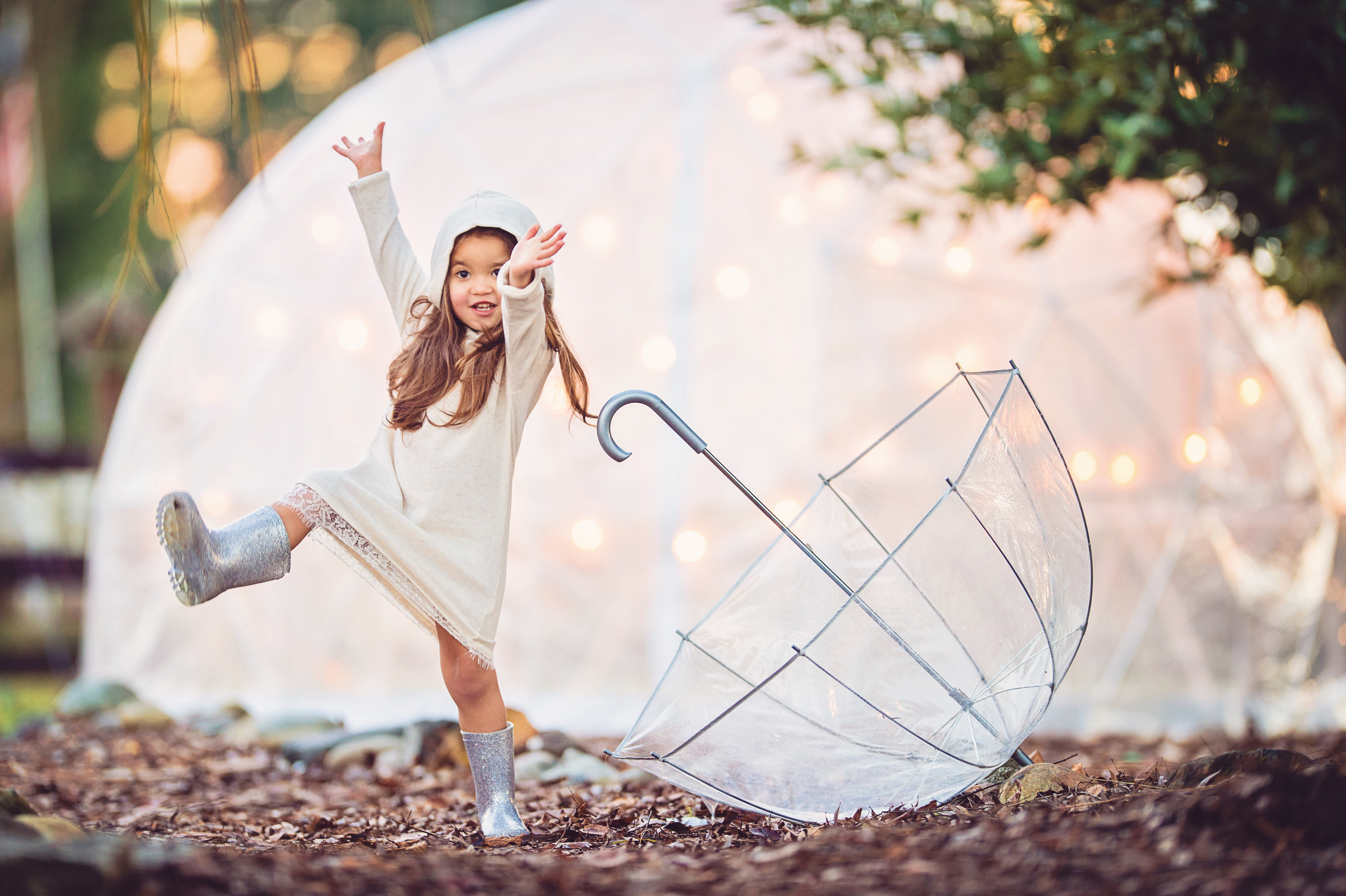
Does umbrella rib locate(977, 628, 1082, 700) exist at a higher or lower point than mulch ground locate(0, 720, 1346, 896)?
higher

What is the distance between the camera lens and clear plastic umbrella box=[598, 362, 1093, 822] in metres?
2.68

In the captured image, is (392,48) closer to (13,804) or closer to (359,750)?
(359,750)


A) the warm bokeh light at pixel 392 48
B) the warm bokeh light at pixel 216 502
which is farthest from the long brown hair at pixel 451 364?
the warm bokeh light at pixel 392 48

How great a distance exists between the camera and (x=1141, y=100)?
442cm

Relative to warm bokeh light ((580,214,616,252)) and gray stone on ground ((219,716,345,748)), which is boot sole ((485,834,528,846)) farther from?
warm bokeh light ((580,214,616,252))

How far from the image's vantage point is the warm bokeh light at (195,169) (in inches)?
697

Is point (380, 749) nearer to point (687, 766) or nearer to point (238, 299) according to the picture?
point (687, 766)

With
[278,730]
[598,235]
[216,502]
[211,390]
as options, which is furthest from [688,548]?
[211,390]

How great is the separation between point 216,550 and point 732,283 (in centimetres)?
429

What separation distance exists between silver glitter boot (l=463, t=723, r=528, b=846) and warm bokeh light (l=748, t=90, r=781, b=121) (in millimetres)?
4823

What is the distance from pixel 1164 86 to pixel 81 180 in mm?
17407

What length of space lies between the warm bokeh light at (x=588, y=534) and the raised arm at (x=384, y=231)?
10.8ft

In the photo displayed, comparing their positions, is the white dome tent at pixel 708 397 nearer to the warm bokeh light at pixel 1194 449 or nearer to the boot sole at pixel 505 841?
the warm bokeh light at pixel 1194 449

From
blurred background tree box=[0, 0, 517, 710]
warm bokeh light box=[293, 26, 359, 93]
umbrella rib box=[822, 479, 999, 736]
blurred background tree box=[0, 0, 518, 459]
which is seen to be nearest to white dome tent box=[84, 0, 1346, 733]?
umbrella rib box=[822, 479, 999, 736]
